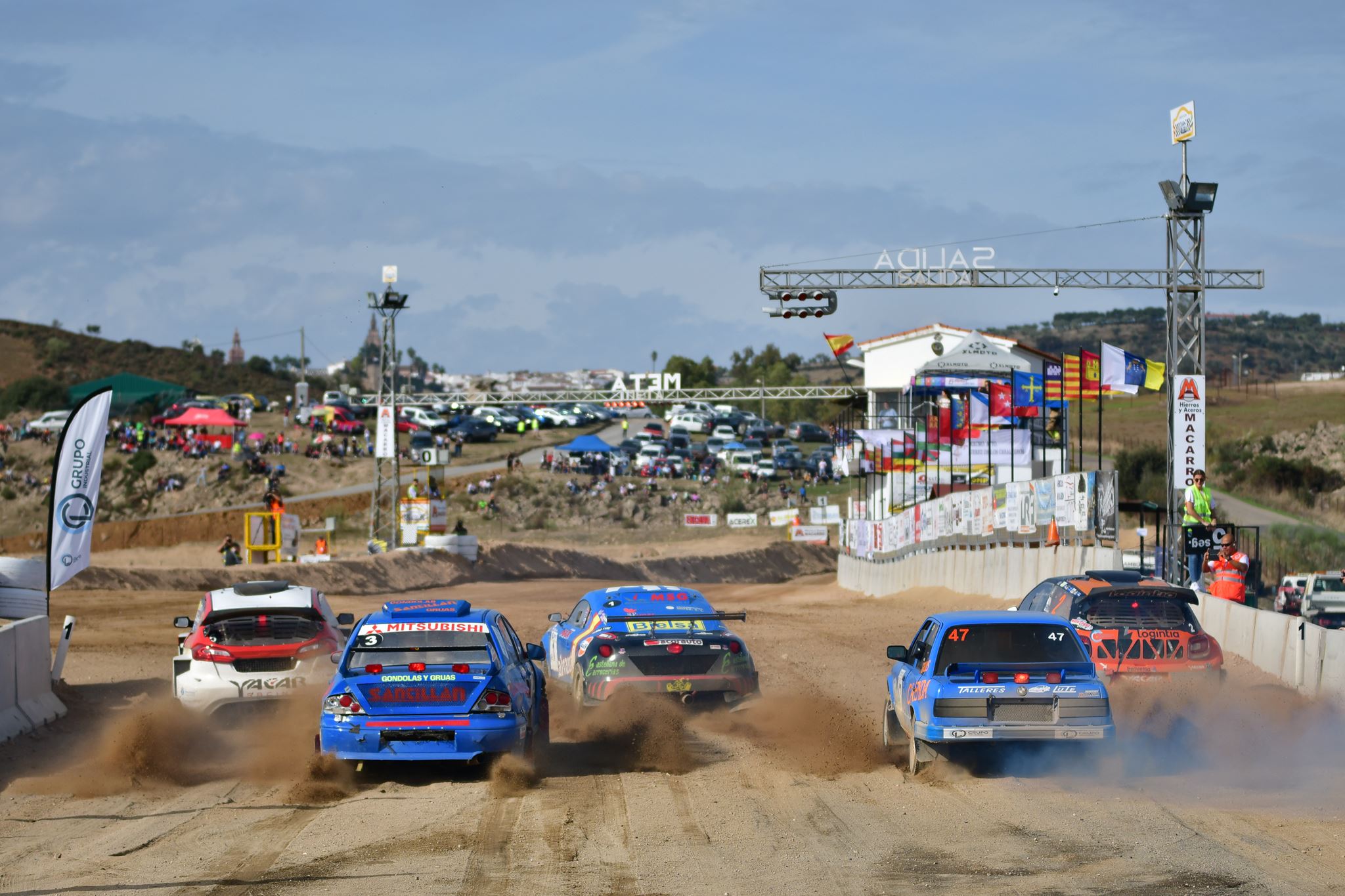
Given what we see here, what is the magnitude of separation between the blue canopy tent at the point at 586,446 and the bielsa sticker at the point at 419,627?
208ft

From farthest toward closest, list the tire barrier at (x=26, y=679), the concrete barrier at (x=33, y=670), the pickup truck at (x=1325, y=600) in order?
the pickup truck at (x=1325, y=600) < the concrete barrier at (x=33, y=670) < the tire barrier at (x=26, y=679)

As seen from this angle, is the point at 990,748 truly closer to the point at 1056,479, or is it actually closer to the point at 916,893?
the point at 916,893

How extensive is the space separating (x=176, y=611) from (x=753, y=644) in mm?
13869

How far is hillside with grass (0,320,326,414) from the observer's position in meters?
132

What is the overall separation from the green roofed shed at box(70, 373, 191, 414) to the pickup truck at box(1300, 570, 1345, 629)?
72.0 metres

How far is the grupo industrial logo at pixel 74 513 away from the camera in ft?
60.1

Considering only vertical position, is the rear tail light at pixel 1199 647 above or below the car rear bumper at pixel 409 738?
above

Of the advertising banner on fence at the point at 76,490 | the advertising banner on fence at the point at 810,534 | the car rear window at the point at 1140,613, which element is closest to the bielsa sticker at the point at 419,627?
the car rear window at the point at 1140,613

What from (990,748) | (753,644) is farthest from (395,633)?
(753,644)

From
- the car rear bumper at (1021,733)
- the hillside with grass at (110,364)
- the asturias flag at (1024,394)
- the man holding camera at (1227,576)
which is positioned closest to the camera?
the car rear bumper at (1021,733)

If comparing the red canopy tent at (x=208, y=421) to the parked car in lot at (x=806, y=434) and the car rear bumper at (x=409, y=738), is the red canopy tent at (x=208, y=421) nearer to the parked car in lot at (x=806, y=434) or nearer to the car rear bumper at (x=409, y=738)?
the parked car in lot at (x=806, y=434)

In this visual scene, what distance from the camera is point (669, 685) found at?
1459cm

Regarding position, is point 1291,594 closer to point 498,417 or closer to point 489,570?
point 489,570

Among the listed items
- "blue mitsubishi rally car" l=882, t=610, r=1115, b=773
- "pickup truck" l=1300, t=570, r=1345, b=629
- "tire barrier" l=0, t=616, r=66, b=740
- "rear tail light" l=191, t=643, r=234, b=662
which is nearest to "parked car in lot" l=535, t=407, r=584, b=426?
"pickup truck" l=1300, t=570, r=1345, b=629
